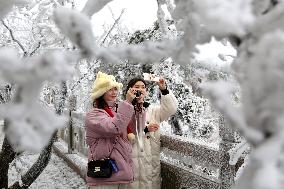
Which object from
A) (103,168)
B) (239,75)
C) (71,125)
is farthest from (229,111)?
(71,125)

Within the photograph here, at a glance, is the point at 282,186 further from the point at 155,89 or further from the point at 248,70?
the point at 155,89

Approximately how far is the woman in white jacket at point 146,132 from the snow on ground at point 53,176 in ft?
9.62

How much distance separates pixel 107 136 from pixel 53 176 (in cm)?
469

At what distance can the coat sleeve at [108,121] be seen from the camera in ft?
11.5

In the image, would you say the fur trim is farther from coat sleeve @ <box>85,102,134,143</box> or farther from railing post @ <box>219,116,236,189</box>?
railing post @ <box>219,116,236,189</box>

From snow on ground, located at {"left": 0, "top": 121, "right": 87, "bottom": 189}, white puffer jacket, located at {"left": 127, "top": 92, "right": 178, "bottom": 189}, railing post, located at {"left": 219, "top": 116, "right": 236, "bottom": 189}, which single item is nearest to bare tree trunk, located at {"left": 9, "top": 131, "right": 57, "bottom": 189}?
snow on ground, located at {"left": 0, "top": 121, "right": 87, "bottom": 189}

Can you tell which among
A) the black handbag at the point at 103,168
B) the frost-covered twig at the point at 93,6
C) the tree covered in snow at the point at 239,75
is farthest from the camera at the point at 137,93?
the tree covered in snow at the point at 239,75

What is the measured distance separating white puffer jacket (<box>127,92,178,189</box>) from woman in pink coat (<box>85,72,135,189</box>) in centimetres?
15

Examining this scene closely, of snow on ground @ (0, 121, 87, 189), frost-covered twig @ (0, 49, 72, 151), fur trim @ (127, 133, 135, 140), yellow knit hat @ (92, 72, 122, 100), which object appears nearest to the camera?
frost-covered twig @ (0, 49, 72, 151)

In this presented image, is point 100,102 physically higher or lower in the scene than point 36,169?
higher

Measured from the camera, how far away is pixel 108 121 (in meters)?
3.55

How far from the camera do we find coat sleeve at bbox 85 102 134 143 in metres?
3.52

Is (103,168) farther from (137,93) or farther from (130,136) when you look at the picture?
(137,93)

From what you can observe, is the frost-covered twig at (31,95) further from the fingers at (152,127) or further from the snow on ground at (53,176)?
the snow on ground at (53,176)
